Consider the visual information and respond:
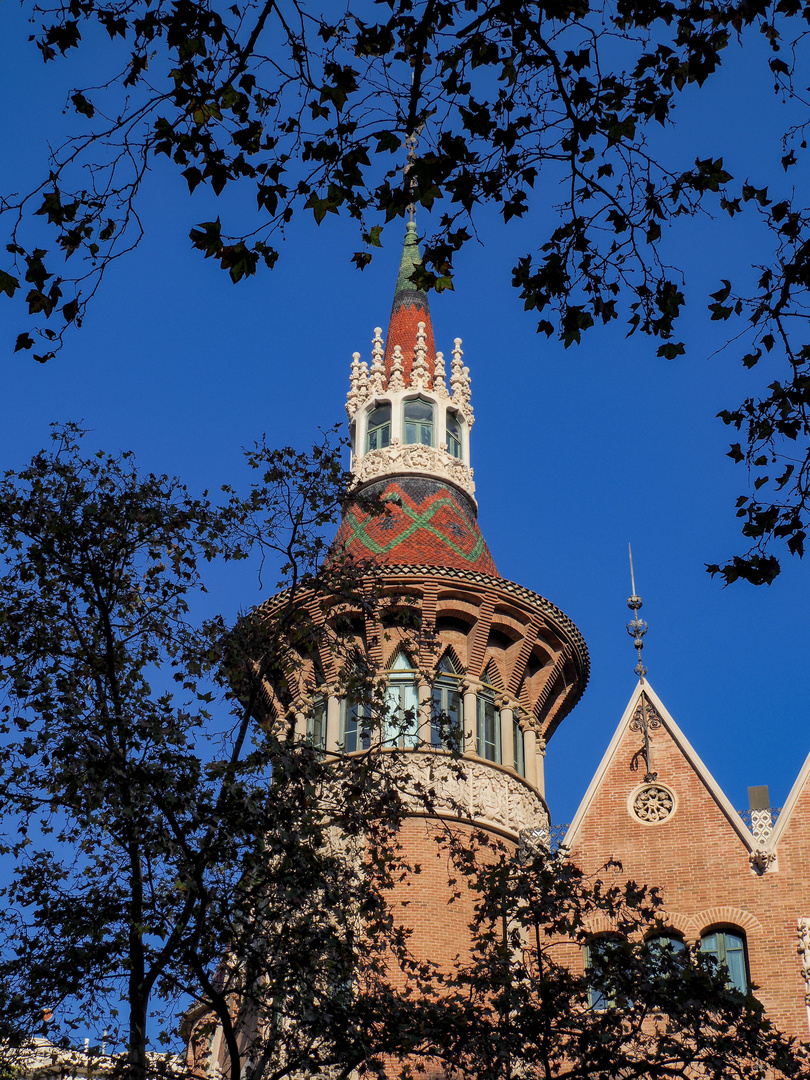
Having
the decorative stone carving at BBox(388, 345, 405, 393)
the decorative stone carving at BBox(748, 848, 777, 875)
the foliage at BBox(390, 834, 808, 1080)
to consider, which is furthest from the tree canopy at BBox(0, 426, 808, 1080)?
the decorative stone carving at BBox(388, 345, 405, 393)

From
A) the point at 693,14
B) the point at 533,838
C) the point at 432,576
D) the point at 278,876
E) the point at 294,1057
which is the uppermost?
the point at 432,576

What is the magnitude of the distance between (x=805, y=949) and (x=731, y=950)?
108cm

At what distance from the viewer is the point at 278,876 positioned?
1216cm

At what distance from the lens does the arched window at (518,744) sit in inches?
896

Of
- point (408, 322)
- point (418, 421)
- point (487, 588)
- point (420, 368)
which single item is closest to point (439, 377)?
point (420, 368)

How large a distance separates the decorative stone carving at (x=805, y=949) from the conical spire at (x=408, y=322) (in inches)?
500

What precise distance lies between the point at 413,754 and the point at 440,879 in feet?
6.86

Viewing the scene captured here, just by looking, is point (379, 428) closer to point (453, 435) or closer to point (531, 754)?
point (453, 435)

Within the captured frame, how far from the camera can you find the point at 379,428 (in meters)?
27.2

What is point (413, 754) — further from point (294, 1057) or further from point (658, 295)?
point (658, 295)

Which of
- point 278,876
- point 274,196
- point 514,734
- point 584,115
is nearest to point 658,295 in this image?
point 584,115

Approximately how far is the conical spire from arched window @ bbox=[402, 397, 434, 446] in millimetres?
509

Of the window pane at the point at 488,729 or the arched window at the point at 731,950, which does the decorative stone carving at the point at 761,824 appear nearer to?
the arched window at the point at 731,950

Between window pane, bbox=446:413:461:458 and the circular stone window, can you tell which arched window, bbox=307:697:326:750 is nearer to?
the circular stone window
